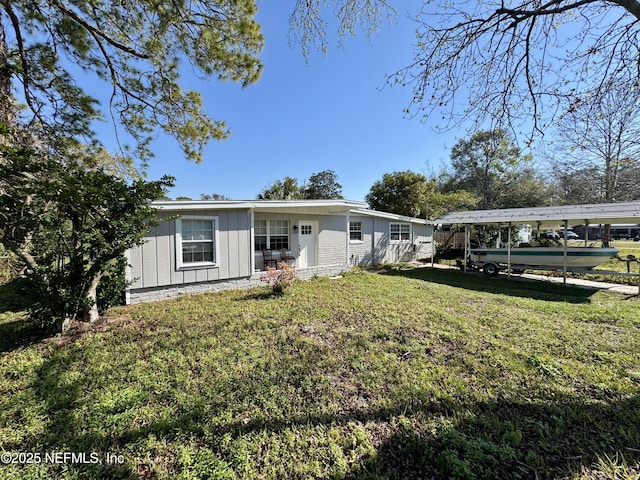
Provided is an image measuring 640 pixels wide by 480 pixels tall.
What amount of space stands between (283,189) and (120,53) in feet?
68.1

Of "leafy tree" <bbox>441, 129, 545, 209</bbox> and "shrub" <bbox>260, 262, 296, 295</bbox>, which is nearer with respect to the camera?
"shrub" <bbox>260, 262, 296, 295</bbox>

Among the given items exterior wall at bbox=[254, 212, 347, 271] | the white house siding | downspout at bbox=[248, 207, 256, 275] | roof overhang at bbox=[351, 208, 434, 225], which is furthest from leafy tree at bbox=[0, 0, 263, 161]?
the white house siding

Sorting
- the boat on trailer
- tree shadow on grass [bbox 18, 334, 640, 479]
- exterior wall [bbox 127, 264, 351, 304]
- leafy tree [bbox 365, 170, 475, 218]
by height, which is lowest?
tree shadow on grass [bbox 18, 334, 640, 479]

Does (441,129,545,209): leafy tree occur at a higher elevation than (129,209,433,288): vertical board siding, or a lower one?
higher

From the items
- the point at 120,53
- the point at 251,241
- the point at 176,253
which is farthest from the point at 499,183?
the point at 120,53

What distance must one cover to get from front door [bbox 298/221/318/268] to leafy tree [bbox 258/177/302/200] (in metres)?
16.4

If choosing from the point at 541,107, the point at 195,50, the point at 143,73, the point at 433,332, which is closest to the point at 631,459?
the point at 433,332

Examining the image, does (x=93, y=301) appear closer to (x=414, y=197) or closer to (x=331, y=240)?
(x=331, y=240)

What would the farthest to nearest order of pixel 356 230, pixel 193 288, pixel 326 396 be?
pixel 356 230 < pixel 193 288 < pixel 326 396

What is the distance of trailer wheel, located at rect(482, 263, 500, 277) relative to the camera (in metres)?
10.6

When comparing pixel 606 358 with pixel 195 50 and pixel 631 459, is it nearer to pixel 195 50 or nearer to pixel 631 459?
pixel 631 459

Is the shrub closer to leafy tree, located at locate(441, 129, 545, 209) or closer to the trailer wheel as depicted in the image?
the trailer wheel

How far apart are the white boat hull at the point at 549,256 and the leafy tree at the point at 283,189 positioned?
1953cm

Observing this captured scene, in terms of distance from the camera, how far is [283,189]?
88.8 feet
